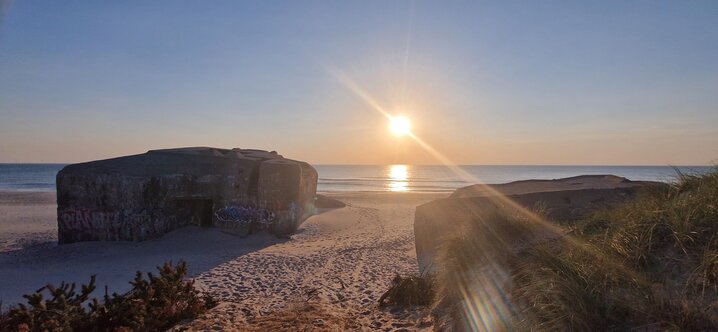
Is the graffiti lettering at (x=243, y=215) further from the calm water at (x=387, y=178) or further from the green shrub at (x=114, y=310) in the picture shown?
the calm water at (x=387, y=178)

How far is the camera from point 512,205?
8.13m

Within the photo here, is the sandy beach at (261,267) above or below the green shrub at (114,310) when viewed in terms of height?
below

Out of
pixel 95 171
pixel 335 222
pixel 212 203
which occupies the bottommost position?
pixel 335 222

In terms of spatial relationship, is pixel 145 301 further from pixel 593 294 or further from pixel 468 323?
pixel 593 294

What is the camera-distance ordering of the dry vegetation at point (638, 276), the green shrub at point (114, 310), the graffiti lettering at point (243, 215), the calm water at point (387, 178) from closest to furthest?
the dry vegetation at point (638, 276) → the green shrub at point (114, 310) → the graffiti lettering at point (243, 215) → the calm water at point (387, 178)

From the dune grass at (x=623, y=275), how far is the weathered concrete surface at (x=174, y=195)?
1068cm

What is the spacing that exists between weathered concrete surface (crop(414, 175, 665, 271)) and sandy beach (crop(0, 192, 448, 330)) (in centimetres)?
128

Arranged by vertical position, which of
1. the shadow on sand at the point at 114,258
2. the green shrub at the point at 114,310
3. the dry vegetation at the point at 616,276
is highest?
the dry vegetation at the point at 616,276

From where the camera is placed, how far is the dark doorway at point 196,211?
1462cm

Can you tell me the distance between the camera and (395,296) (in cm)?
686

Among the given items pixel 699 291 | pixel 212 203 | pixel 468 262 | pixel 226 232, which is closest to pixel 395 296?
pixel 468 262

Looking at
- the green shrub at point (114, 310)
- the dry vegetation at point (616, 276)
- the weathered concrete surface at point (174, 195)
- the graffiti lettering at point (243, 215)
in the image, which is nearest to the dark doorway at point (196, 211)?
the weathered concrete surface at point (174, 195)

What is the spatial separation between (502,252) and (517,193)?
12.6 feet

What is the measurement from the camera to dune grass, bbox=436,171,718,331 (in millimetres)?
2982
